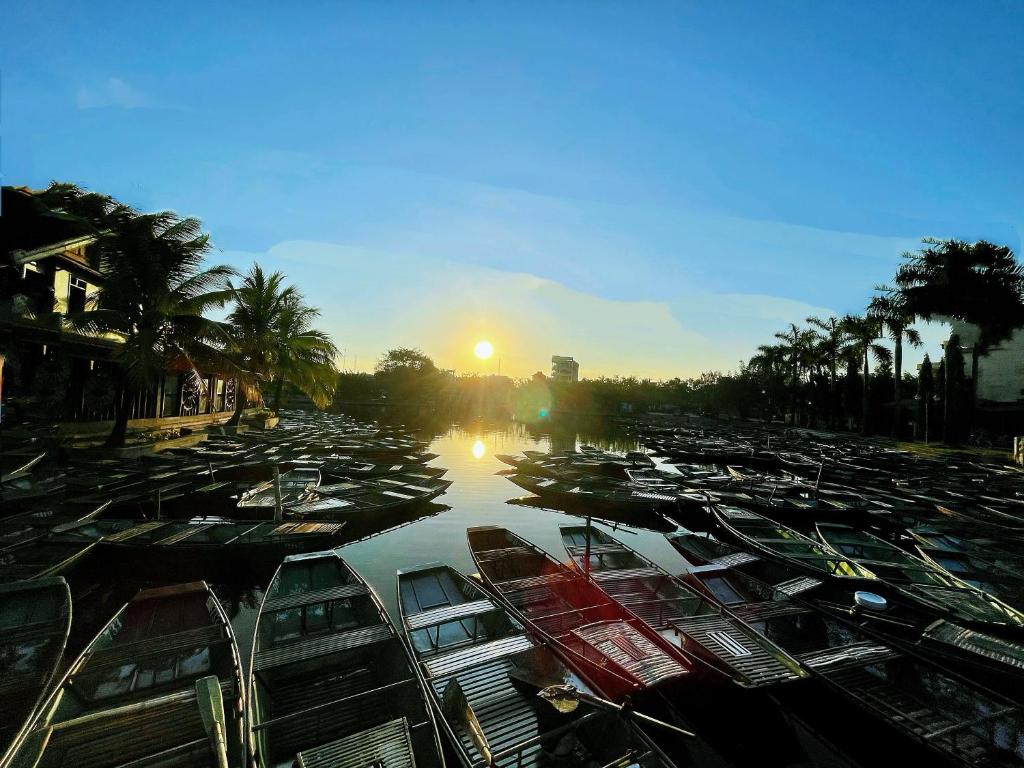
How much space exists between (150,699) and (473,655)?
4.32 meters

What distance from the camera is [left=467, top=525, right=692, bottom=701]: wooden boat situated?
24.1 ft

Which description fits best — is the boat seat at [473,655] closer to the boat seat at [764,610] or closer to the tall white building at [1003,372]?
the boat seat at [764,610]

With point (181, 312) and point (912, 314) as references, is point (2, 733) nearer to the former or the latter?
point (181, 312)

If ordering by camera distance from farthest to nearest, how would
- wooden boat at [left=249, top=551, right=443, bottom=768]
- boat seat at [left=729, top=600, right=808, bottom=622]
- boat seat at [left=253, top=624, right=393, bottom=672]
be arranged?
boat seat at [left=729, top=600, right=808, bottom=622] → boat seat at [left=253, top=624, right=393, bottom=672] → wooden boat at [left=249, top=551, right=443, bottom=768]

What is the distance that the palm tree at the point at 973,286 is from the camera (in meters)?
35.3

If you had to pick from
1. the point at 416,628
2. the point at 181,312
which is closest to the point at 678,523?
the point at 416,628

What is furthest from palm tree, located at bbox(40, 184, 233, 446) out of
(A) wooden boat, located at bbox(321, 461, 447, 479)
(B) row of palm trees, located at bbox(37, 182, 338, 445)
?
(A) wooden boat, located at bbox(321, 461, 447, 479)

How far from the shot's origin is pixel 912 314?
134 ft

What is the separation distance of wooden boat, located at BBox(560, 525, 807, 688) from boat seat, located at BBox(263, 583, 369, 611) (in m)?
5.18

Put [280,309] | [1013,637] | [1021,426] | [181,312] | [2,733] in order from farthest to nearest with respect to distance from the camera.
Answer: [1021,426]
[280,309]
[181,312]
[1013,637]
[2,733]

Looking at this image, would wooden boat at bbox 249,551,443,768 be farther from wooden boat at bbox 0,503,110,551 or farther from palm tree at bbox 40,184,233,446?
palm tree at bbox 40,184,233,446

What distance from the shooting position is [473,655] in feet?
24.9

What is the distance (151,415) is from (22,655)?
2910cm

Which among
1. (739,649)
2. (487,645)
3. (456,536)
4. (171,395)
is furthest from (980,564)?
(171,395)
